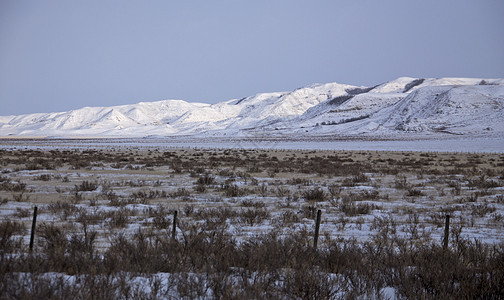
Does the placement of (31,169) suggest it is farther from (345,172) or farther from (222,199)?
(345,172)

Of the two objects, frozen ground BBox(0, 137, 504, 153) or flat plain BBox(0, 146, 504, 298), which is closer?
flat plain BBox(0, 146, 504, 298)

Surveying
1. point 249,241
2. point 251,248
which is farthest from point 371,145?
point 251,248

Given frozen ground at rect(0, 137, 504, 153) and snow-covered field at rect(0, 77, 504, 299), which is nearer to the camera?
snow-covered field at rect(0, 77, 504, 299)

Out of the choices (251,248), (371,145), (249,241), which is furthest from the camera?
(371,145)

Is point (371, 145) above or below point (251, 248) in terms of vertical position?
below

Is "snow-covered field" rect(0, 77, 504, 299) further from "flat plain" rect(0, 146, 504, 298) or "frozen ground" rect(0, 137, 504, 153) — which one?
"frozen ground" rect(0, 137, 504, 153)

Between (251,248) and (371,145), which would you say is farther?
(371,145)

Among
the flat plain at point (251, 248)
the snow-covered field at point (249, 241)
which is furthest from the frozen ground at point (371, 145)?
the flat plain at point (251, 248)

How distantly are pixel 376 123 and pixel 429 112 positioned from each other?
48.2 ft

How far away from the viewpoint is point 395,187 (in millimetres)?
16156

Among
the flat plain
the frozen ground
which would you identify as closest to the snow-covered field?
the flat plain

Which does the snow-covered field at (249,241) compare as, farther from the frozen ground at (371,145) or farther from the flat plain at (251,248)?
the frozen ground at (371,145)

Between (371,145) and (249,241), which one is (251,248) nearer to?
(249,241)

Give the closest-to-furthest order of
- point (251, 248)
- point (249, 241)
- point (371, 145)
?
point (251, 248), point (249, 241), point (371, 145)
